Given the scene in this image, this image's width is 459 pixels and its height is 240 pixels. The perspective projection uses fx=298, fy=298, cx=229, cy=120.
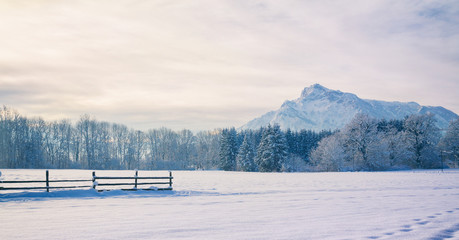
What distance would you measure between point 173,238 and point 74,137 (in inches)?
4293

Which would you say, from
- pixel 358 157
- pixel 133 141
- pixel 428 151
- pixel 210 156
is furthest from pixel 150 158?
pixel 428 151

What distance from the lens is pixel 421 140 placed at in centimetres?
7269

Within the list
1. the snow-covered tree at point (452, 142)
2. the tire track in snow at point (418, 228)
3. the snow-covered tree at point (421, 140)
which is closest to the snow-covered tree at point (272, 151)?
the snow-covered tree at point (421, 140)

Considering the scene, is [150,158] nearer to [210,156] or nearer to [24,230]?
[210,156]

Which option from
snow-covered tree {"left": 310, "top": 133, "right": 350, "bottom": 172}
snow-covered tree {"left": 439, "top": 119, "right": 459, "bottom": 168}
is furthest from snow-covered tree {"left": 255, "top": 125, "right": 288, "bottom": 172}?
snow-covered tree {"left": 439, "top": 119, "right": 459, "bottom": 168}

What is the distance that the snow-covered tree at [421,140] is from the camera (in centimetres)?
7331

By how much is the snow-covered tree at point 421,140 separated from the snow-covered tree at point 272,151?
30753 millimetres

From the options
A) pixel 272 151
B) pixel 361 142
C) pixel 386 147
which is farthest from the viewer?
pixel 272 151

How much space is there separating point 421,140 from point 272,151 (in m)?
36.5

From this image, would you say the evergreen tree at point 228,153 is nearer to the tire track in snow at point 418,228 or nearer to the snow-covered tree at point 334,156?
the snow-covered tree at point 334,156

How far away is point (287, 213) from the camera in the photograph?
39.1ft

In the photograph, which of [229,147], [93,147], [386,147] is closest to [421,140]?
[386,147]

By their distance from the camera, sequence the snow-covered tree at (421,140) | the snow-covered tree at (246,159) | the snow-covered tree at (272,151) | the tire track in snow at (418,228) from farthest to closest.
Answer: the snow-covered tree at (246,159) < the snow-covered tree at (421,140) < the snow-covered tree at (272,151) < the tire track in snow at (418,228)

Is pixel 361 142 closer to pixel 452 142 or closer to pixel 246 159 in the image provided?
pixel 452 142
